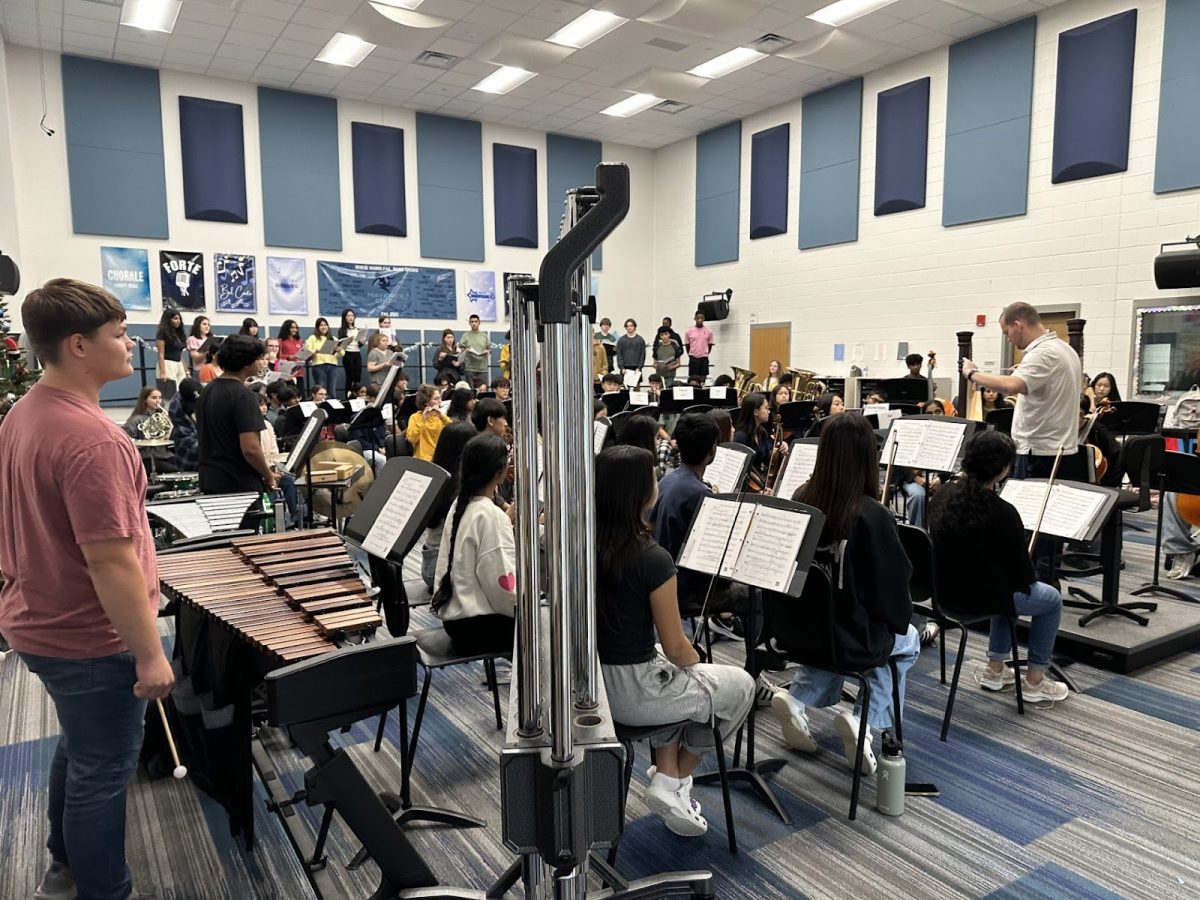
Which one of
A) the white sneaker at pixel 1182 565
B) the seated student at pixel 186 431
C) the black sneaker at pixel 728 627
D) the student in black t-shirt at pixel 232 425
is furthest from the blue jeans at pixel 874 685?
the seated student at pixel 186 431

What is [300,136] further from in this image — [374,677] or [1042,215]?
[374,677]

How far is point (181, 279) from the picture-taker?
1191 cm

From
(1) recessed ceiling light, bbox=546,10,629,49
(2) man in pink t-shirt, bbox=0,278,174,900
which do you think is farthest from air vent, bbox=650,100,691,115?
(2) man in pink t-shirt, bbox=0,278,174,900

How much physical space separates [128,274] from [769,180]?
10.1 metres

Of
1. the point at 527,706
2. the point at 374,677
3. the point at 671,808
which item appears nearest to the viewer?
the point at 527,706

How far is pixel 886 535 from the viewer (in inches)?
112

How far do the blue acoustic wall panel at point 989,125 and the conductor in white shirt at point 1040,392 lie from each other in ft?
20.8

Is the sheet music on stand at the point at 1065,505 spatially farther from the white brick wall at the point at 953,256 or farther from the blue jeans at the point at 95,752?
the white brick wall at the point at 953,256

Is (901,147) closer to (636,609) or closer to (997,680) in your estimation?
(997,680)

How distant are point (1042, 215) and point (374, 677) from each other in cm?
1056

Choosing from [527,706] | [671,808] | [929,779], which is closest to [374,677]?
[527,706]

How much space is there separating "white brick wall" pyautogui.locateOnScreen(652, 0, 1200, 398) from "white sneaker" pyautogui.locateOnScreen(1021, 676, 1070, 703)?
709cm

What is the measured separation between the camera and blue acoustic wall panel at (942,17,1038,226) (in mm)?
10070

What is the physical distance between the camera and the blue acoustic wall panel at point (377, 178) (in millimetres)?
13180
